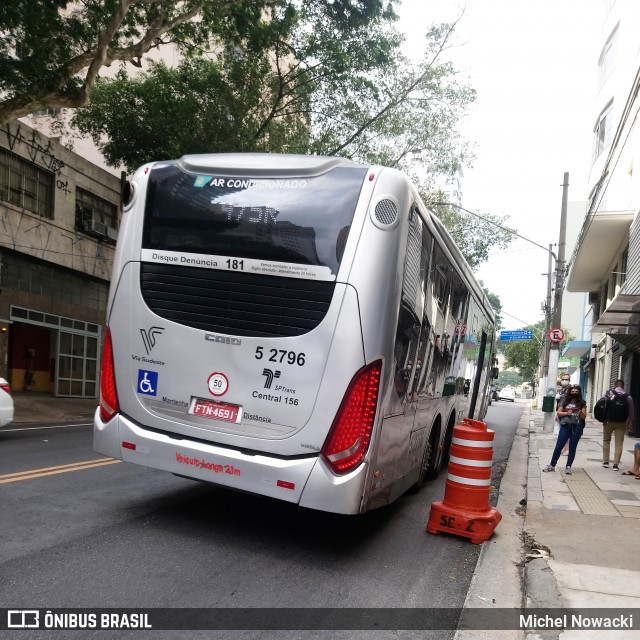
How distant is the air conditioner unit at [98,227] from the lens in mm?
21339

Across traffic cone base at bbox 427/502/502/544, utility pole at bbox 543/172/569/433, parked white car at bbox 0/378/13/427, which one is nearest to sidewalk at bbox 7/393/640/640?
traffic cone base at bbox 427/502/502/544

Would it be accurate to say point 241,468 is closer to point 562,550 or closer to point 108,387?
point 108,387

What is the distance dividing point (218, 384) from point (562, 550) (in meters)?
3.50

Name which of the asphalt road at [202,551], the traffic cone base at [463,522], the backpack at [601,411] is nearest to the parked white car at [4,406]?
the asphalt road at [202,551]

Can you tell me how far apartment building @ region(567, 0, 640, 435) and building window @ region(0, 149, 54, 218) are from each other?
16.7 m

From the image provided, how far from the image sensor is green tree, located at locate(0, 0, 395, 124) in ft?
39.7

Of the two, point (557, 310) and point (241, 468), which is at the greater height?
point (557, 310)

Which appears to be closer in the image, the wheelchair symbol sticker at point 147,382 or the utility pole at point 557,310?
the wheelchair symbol sticker at point 147,382

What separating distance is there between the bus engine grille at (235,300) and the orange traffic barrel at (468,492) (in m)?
2.27

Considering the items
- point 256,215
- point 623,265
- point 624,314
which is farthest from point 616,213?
point 256,215

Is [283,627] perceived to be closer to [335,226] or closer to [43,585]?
[43,585]

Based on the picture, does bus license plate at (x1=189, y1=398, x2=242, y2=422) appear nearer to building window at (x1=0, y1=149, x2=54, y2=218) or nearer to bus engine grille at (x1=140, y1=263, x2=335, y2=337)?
bus engine grille at (x1=140, y1=263, x2=335, y2=337)

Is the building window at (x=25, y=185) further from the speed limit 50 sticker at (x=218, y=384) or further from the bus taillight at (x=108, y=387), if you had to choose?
the speed limit 50 sticker at (x=218, y=384)

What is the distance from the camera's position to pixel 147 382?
5059 mm
